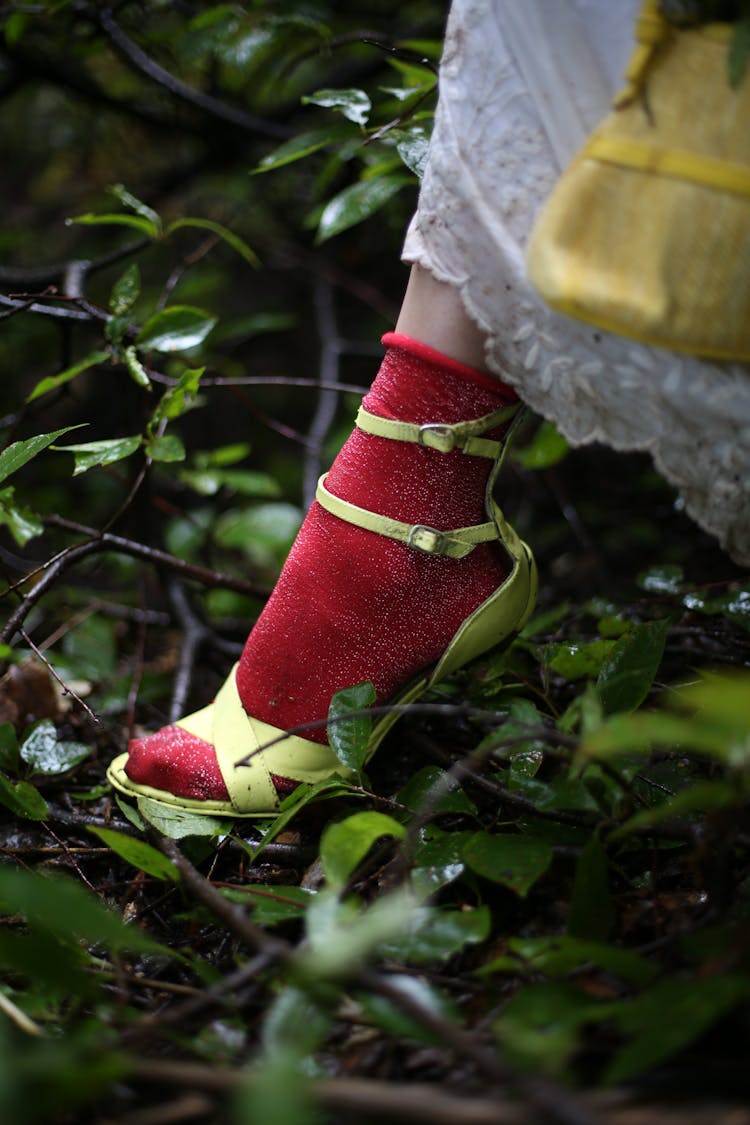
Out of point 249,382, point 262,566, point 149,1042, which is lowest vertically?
point 262,566

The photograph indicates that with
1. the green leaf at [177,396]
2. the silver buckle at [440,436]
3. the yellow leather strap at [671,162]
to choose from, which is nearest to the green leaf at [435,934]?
the silver buckle at [440,436]

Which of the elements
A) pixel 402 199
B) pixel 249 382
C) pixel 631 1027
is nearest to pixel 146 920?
pixel 631 1027

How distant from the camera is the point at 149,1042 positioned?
0.56m

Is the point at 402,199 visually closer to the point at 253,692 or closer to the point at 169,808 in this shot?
the point at 253,692

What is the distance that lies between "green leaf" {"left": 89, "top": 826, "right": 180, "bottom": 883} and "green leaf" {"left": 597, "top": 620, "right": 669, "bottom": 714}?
0.37 metres

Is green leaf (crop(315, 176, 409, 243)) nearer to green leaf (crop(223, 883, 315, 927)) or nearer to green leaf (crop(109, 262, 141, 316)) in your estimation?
green leaf (crop(109, 262, 141, 316))

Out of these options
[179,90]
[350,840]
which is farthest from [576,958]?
[179,90]

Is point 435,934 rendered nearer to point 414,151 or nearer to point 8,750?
point 8,750

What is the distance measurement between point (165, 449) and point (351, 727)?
0.40 m

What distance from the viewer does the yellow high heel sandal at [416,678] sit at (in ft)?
2.49

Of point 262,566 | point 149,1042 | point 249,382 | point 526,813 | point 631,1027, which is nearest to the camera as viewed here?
point 631,1027

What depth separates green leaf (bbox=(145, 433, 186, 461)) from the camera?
0.92m

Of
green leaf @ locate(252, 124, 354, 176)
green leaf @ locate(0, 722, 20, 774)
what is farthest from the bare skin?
green leaf @ locate(0, 722, 20, 774)

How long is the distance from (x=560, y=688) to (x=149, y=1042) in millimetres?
542
